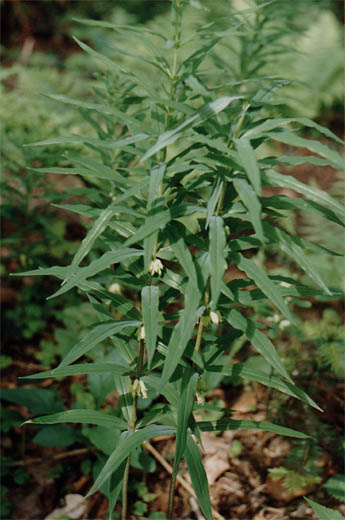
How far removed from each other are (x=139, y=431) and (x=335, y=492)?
0.85 meters

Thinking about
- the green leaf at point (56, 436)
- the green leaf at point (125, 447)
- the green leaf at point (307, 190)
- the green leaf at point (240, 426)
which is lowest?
the green leaf at point (56, 436)

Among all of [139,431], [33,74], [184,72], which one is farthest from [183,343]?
[33,74]

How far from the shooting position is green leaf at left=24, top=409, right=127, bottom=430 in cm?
138

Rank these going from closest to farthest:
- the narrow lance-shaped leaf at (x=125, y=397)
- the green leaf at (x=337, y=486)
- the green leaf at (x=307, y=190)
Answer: the green leaf at (x=307, y=190) → the narrow lance-shaped leaf at (x=125, y=397) → the green leaf at (x=337, y=486)

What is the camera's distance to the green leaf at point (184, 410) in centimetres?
124

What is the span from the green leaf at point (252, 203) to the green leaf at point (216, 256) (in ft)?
0.37

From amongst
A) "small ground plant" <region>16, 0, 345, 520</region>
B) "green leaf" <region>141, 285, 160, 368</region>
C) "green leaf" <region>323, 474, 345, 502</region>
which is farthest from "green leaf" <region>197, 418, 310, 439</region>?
"green leaf" <region>323, 474, 345, 502</region>

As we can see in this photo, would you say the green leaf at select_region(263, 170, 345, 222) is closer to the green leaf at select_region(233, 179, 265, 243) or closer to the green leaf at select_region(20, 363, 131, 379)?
the green leaf at select_region(233, 179, 265, 243)

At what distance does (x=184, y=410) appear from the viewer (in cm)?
128

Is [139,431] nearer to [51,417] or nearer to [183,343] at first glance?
[51,417]

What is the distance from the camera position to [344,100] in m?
5.36

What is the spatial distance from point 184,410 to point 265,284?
0.42 metres

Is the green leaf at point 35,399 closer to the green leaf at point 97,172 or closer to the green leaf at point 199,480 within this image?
the green leaf at point 199,480

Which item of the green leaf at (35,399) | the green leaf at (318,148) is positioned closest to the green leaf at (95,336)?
the green leaf at (318,148)
